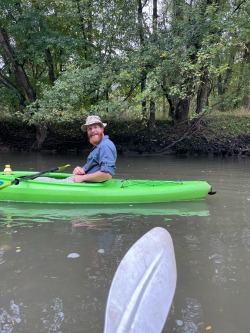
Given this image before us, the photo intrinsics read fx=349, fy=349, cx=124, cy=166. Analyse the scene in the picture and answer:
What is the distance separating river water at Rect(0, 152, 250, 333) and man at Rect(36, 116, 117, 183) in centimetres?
51

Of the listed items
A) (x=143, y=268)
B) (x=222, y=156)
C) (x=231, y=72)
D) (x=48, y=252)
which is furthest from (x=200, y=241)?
(x=231, y=72)

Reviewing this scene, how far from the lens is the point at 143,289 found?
200 centimetres

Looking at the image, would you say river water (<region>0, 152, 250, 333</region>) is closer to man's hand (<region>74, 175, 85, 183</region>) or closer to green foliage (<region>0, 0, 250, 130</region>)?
man's hand (<region>74, 175, 85, 183</region>)

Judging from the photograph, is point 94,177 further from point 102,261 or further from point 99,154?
point 102,261

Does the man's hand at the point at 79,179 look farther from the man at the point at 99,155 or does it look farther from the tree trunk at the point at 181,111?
the tree trunk at the point at 181,111

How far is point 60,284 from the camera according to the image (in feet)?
9.46

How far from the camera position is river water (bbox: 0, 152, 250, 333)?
2.41 m

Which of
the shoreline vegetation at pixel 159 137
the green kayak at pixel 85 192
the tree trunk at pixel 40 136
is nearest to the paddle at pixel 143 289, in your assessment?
the green kayak at pixel 85 192

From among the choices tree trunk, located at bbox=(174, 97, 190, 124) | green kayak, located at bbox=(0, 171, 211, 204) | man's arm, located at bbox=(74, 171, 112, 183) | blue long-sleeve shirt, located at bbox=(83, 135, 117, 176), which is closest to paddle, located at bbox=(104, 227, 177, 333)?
blue long-sleeve shirt, located at bbox=(83, 135, 117, 176)

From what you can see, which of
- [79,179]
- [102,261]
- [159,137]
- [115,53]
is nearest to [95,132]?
[79,179]

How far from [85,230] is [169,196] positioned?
1.93 meters

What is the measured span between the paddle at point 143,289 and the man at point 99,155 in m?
2.85

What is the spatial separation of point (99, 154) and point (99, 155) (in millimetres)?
15

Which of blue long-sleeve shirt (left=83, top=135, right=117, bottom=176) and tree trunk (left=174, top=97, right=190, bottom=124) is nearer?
blue long-sleeve shirt (left=83, top=135, right=117, bottom=176)
